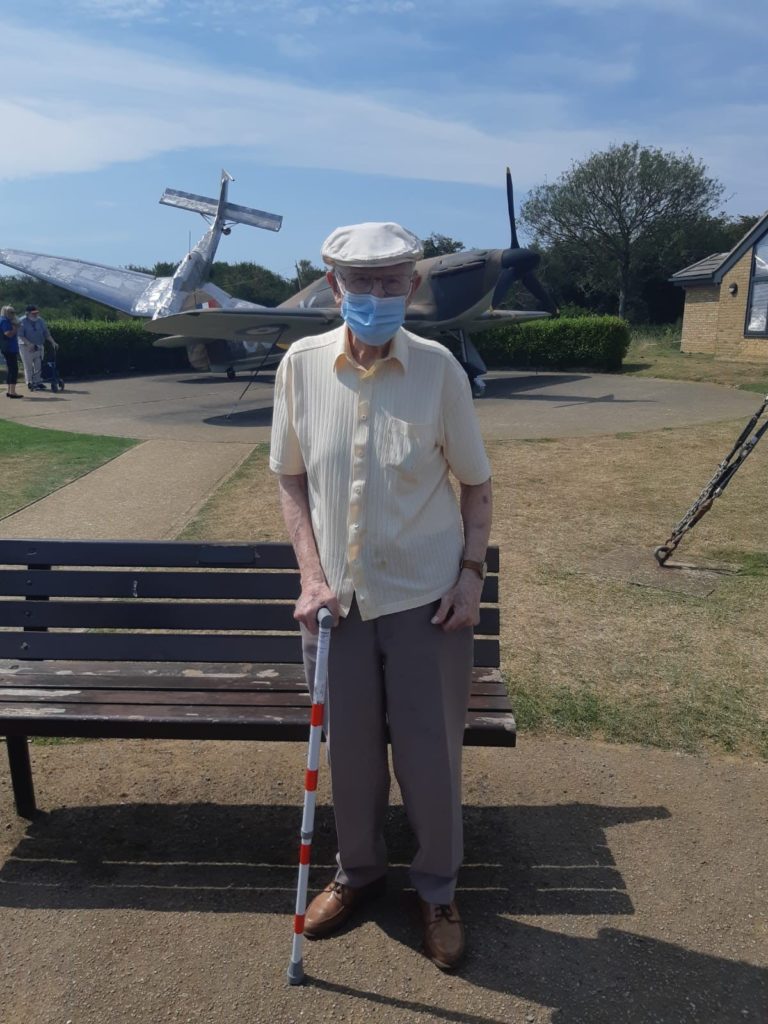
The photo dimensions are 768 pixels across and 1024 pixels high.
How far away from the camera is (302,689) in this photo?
3.14 metres

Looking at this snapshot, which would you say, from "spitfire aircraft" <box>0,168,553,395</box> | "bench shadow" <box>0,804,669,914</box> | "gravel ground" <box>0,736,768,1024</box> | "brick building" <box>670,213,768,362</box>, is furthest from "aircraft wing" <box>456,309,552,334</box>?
"bench shadow" <box>0,804,669,914</box>

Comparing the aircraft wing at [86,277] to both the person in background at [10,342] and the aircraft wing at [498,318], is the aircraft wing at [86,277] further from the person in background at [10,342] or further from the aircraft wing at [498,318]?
the aircraft wing at [498,318]

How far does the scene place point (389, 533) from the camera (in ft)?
7.84

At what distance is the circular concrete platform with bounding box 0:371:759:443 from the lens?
45.0ft

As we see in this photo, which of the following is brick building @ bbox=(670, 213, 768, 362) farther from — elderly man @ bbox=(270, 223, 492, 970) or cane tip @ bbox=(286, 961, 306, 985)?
cane tip @ bbox=(286, 961, 306, 985)

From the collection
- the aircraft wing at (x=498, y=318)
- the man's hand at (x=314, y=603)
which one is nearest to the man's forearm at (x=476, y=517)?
the man's hand at (x=314, y=603)

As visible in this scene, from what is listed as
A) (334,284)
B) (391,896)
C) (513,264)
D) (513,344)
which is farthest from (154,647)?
(513,344)

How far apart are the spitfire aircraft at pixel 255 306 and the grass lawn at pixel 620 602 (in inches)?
221

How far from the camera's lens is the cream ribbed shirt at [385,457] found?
237 cm

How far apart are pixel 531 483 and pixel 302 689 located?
21.2ft

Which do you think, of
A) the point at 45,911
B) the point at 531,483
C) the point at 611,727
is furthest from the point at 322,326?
the point at 45,911

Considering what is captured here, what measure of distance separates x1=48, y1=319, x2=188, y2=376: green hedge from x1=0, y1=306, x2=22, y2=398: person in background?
4.80 metres

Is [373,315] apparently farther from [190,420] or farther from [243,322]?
[243,322]

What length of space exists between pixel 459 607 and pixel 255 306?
19.3m
